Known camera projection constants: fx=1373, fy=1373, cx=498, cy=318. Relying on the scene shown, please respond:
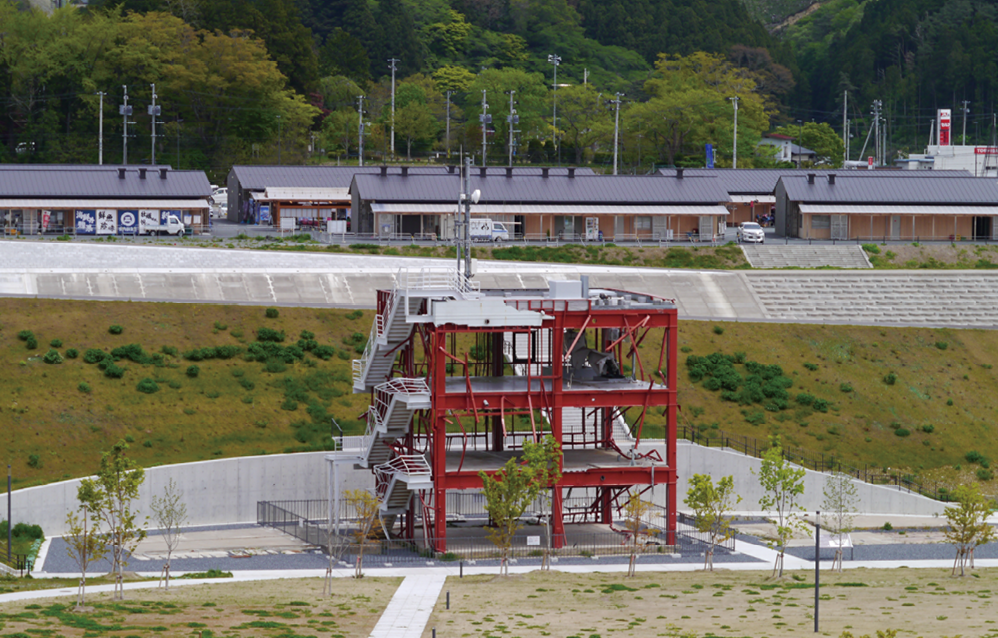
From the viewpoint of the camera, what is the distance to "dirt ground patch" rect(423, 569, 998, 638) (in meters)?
40.0

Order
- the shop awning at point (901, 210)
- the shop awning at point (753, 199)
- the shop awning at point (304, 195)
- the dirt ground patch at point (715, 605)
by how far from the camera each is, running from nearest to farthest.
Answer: the dirt ground patch at point (715, 605)
the shop awning at point (901, 210)
the shop awning at point (304, 195)
the shop awning at point (753, 199)

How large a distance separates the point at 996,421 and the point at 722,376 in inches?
573

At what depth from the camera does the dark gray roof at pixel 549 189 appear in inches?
3994

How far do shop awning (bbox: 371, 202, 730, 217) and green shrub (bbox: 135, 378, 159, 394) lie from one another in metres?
35.4

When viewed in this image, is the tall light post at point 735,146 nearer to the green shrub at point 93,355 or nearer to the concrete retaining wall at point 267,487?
the concrete retaining wall at point 267,487

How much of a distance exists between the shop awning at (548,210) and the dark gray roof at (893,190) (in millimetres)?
9660

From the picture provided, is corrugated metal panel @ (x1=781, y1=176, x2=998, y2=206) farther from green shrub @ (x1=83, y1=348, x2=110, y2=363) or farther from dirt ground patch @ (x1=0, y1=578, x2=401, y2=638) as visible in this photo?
dirt ground patch @ (x1=0, y1=578, x2=401, y2=638)

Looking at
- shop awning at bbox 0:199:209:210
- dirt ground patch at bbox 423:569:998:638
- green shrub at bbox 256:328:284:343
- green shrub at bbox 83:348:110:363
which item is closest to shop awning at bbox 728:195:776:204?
shop awning at bbox 0:199:209:210

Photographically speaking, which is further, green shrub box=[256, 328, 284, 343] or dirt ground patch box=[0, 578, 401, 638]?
green shrub box=[256, 328, 284, 343]

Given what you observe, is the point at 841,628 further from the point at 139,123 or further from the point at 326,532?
the point at 139,123

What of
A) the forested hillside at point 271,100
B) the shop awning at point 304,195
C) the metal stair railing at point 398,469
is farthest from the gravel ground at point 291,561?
the forested hillside at point 271,100

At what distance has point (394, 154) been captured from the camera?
505 ft

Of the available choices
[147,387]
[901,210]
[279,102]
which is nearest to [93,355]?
[147,387]

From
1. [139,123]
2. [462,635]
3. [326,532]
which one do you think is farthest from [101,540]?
[139,123]
